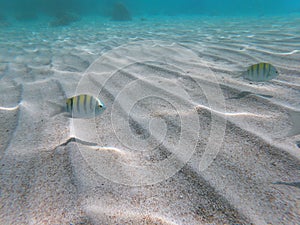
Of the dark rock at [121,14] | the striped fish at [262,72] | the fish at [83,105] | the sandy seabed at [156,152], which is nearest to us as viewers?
the sandy seabed at [156,152]

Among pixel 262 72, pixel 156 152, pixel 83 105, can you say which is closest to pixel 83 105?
pixel 83 105

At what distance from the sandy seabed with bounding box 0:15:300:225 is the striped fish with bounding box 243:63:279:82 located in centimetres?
27

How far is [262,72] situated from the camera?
3100mm

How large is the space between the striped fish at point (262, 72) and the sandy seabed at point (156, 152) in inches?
10.6

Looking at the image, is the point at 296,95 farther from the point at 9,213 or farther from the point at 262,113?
the point at 9,213

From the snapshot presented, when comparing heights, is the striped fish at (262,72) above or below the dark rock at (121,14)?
above

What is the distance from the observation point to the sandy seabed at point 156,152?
1536 millimetres

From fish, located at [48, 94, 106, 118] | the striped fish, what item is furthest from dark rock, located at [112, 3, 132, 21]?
fish, located at [48, 94, 106, 118]

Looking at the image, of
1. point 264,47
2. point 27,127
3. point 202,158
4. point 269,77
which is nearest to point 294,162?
point 202,158

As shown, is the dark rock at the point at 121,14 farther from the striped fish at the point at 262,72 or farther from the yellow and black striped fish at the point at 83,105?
the yellow and black striped fish at the point at 83,105

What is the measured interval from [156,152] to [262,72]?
2120mm

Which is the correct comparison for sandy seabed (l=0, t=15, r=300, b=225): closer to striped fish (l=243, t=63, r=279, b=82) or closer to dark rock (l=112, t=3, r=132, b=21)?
striped fish (l=243, t=63, r=279, b=82)

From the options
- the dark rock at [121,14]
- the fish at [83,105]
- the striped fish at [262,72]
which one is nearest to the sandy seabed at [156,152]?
the striped fish at [262,72]

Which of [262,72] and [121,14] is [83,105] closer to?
[262,72]
